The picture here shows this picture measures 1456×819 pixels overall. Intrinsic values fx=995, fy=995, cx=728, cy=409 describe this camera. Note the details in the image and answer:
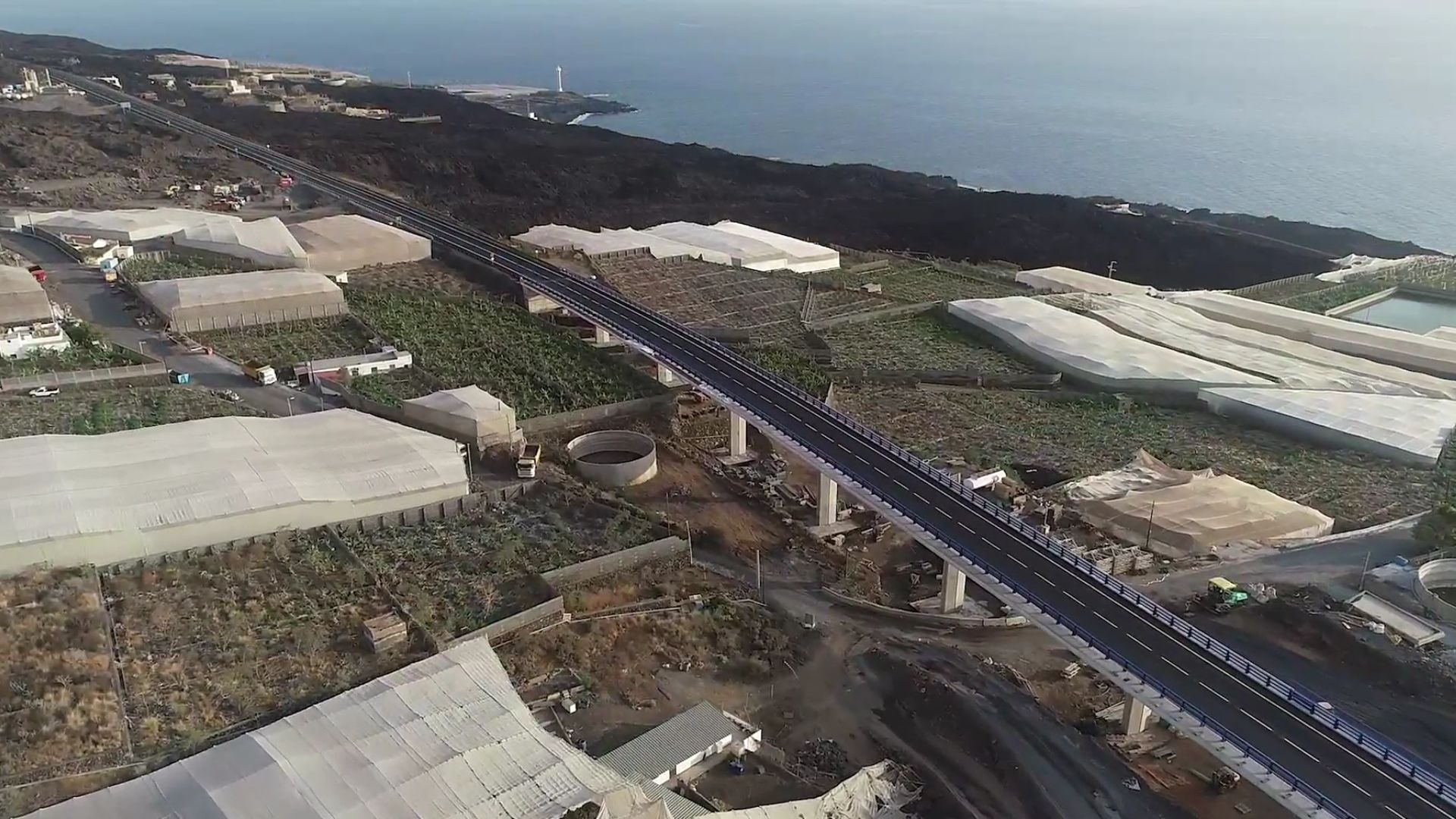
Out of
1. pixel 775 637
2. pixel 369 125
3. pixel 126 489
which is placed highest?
pixel 369 125

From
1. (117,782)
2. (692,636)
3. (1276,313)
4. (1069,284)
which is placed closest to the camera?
(117,782)

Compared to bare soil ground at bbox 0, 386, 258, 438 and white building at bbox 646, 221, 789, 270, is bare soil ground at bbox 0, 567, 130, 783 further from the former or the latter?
white building at bbox 646, 221, 789, 270

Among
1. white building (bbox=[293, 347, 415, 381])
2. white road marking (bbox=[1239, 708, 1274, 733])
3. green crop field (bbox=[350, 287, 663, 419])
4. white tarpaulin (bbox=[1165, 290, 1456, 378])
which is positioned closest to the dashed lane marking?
white road marking (bbox=[1239, 708, 1274, 733])

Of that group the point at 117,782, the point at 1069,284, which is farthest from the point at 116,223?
the point at 1069,284

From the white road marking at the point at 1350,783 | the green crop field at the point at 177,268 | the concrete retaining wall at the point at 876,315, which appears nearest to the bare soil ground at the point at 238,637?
the white road marking at the point at 1350,783

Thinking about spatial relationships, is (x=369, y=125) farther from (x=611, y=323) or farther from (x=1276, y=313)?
(x=1276, y=313)

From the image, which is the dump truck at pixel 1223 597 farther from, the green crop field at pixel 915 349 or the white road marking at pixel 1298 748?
the green crop field at pixel 915 349

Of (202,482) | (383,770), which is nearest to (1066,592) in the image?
(383,770)
